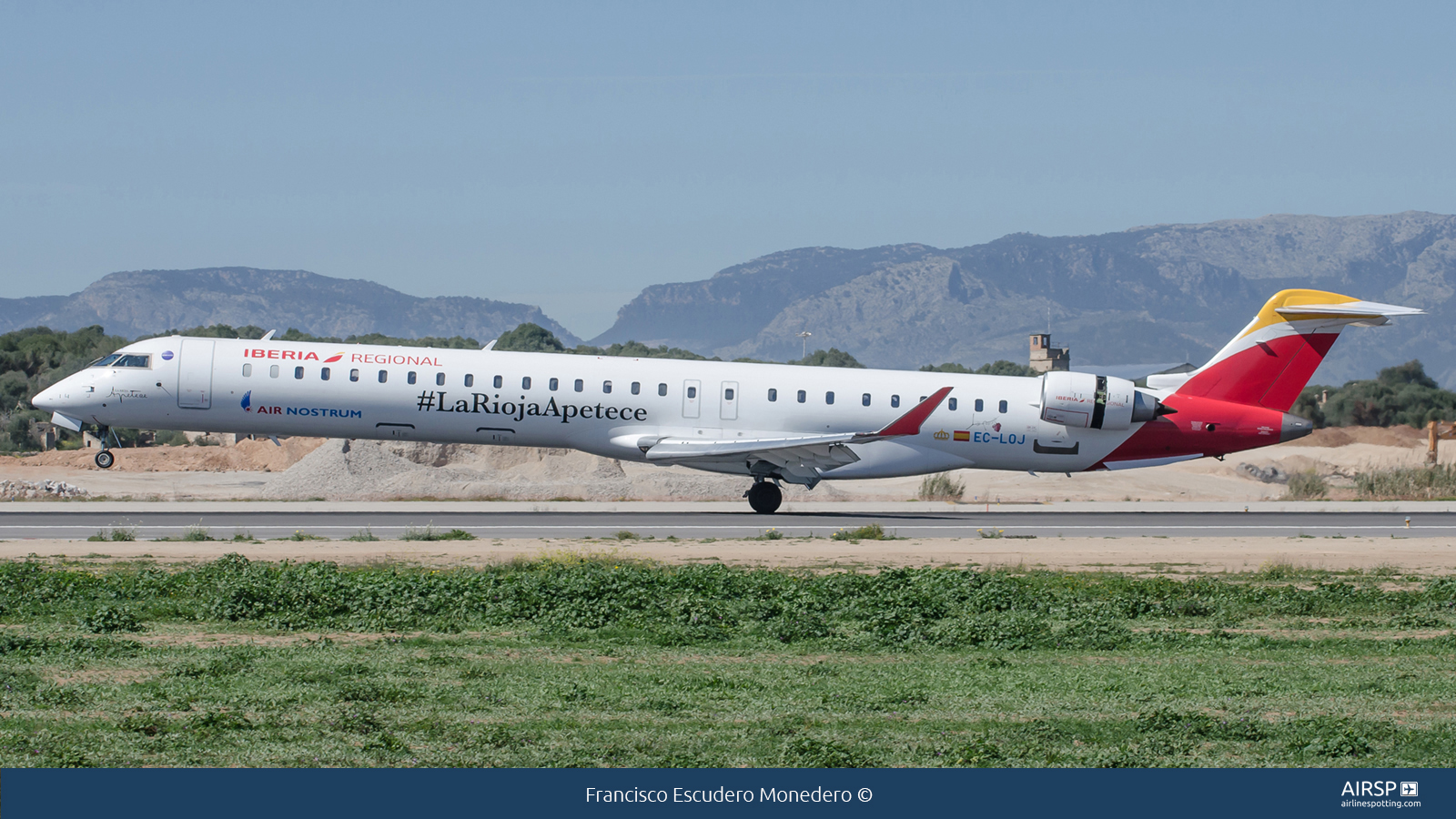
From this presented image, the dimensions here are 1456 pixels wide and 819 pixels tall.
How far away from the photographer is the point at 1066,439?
1336 inches

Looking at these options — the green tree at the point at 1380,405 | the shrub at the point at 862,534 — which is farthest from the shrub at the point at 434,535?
the green tree at the point at 1380,405

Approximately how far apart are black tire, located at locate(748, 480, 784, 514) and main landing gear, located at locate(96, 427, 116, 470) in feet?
48.1

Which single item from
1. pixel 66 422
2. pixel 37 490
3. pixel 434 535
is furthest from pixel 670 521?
pixel 37 490

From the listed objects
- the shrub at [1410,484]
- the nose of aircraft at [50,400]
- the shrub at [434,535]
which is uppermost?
the nose of aircraft at [50,400]

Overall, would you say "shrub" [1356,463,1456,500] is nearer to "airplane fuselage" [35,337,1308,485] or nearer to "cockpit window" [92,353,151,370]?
"airplane fuselage" [35,337,1308,485]

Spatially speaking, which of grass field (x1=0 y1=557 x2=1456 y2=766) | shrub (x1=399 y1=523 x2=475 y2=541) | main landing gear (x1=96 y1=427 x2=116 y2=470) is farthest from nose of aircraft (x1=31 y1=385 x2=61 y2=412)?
grass field (x1=0 y1=557 x2=1456 y2=766)

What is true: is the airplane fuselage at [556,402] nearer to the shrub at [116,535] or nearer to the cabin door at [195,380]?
the cabin door at [195,380]

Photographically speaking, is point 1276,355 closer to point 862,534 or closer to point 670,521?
point 862,534

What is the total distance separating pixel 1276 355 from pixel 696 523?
1541cm

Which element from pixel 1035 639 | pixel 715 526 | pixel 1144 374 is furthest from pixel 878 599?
pixel 1144 374

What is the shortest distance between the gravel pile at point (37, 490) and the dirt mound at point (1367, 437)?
184 ft

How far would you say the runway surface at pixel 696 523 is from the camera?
92.0 feet

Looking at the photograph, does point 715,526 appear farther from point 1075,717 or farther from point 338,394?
point 1075,717

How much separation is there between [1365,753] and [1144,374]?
99.9 ft
